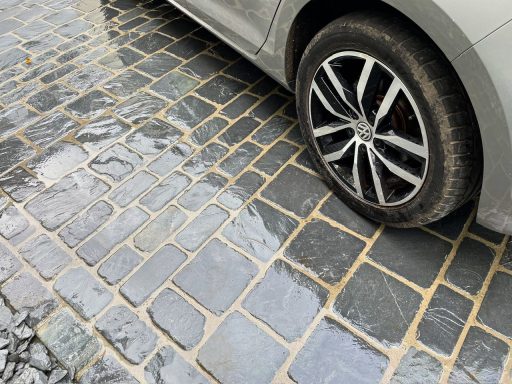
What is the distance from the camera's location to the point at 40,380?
1.73 m

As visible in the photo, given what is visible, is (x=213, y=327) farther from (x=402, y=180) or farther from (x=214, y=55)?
(x=214, y=55)


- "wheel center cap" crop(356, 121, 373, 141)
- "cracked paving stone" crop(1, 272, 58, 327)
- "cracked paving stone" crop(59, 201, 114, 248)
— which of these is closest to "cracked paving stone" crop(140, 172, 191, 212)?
"cracked paving stone" crop(59, 201, 114, 248)

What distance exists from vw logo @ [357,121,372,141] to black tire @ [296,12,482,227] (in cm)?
31

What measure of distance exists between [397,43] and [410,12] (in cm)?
13

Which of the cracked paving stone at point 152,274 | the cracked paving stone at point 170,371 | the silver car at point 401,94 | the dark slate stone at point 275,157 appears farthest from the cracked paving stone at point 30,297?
the silver car at point 401,94

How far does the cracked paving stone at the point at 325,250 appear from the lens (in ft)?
6.67

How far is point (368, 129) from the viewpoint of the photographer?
1.92m

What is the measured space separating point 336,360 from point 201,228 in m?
0.93

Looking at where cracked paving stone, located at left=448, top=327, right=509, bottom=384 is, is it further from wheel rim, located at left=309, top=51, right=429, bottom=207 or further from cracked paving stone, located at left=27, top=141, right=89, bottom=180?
cracked paving stone, located at left=27, top=141, right=89, bottom=180

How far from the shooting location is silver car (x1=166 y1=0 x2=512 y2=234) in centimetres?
138

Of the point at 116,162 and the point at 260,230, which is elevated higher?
the point at 260,230

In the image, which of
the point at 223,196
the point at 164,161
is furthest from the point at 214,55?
the point at 223,196

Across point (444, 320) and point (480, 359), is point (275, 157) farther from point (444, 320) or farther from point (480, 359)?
point (480, 359)

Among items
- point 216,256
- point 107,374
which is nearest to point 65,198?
point 216,256
